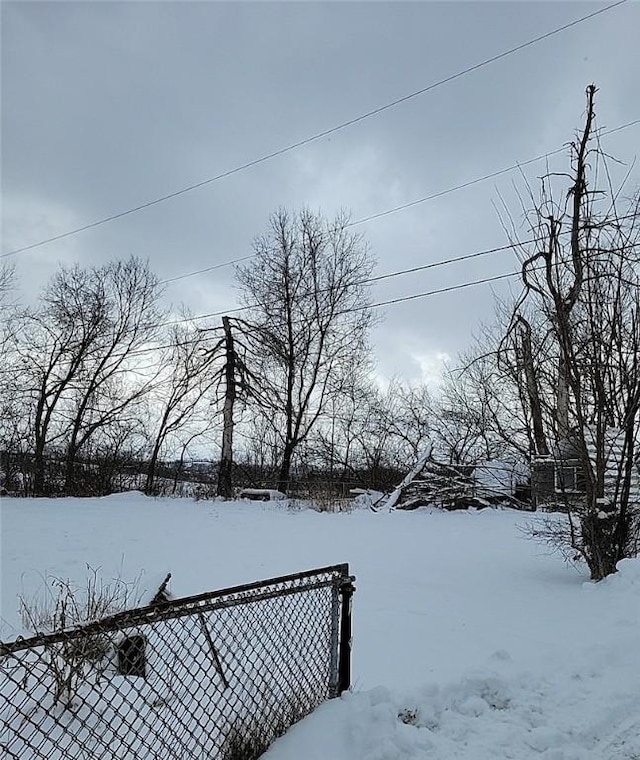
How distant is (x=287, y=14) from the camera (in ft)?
26.5

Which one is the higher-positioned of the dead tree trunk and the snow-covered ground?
the dead tree trunk

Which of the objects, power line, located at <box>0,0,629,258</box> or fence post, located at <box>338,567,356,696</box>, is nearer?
fence post, located at <box>338,567,356,696</box>

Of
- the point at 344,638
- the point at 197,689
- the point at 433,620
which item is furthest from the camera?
the point at 433,620

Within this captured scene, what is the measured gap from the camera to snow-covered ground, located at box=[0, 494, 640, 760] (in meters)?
2.58

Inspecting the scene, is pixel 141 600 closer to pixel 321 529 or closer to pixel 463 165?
pixel 321 529

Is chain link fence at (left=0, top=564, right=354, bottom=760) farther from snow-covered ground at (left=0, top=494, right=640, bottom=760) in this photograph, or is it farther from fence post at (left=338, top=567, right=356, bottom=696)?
snow-covered ground at (left=0, top=494, right=640, bottom=760)

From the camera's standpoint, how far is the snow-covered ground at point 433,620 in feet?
8.47

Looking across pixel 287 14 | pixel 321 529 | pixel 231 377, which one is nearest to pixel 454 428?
pixel 231 377

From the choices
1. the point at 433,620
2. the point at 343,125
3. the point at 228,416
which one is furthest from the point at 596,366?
the point at 228,416

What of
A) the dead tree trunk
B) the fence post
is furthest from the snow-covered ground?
the dead tree trunk

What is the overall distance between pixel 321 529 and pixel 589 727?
770cm

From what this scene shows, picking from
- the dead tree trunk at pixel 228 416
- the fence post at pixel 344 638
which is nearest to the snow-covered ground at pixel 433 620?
the fence post at pixel 344 638

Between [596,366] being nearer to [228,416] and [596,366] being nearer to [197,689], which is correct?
[197,689]

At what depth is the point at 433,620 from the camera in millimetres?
4633
